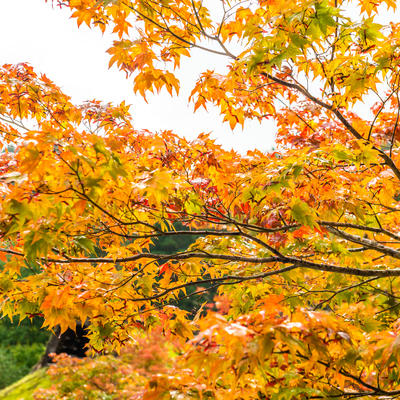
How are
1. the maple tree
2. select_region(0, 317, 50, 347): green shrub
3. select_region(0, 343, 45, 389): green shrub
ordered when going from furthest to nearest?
select_region(0, 317, 50, 347): green shrub, select_region(0, 343, 45, 389): green shrub, the maple tree

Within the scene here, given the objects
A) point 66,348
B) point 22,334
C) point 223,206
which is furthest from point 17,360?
point 223,206

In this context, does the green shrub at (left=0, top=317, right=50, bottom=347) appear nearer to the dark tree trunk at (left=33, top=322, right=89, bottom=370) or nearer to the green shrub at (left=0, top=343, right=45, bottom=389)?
the green shrub at (left=0, top=343, right=45, bottom=389)

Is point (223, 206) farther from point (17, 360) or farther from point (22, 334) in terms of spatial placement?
point (22, 334)

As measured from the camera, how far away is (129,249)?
9.68ft

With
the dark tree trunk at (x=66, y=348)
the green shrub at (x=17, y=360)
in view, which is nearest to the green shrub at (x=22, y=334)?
the green shrub at (x=17, y=360)

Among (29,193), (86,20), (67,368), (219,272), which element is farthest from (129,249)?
(67,368)

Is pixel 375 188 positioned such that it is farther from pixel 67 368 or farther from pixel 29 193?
pixel 67 368

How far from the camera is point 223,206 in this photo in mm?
2234

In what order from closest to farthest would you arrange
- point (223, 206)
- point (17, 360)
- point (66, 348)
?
point (223, 206), point (66, 348), point (17, 360)

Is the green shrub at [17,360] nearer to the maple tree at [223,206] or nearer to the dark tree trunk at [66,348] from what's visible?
the dark tree trunk at [66,348]

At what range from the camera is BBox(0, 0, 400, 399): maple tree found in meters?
1.55

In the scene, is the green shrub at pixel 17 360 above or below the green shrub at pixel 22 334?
below

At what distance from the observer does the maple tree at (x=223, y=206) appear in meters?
1.55

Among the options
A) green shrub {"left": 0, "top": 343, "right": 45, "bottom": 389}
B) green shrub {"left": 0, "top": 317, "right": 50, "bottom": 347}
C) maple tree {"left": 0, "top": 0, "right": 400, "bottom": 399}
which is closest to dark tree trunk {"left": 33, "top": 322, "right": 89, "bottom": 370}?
green shrub {"left": 0, "top": 343, "right": 45, "bottom": 389}
